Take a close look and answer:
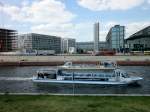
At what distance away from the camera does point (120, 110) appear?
2067cm

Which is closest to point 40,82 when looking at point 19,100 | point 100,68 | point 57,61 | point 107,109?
point 100,68

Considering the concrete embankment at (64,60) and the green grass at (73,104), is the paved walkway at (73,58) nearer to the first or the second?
the concrete embankment at (64,60)

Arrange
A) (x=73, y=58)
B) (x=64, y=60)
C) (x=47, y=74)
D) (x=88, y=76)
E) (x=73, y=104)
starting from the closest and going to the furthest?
(x=73, y=104) < (x=88, y=76) < (x=47, y=74) < (x=64, y=60) < (x=73, y=58)

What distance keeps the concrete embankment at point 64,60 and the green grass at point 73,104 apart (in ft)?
339

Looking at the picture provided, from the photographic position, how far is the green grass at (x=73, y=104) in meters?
20.9

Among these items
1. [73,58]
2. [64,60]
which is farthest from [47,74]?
[73,58]

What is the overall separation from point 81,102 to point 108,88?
113ft

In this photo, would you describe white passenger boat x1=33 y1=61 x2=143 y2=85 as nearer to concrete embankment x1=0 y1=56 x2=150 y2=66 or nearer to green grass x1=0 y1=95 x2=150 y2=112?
green grass x1=0 y1=95 x2=150 y2=112

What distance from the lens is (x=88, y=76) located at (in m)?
64.0

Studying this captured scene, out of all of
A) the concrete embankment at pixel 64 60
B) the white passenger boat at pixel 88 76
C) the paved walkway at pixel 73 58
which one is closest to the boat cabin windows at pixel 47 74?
the white passenger boat at pixel 88 76

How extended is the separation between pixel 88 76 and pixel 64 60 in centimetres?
6954

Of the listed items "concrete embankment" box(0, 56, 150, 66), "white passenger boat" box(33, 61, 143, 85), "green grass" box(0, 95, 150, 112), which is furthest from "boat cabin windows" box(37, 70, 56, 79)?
"concrete embankment" box(0, 56, 150, 66)

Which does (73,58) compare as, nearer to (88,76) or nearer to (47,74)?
(47,74)

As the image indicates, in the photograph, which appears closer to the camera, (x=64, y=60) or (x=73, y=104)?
(x=73, y=104)
